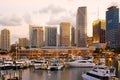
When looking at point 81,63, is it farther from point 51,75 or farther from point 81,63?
point 51,75

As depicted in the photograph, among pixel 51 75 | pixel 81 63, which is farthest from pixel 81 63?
pixel 51 75

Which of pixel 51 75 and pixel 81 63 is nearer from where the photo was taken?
pixel 51 75

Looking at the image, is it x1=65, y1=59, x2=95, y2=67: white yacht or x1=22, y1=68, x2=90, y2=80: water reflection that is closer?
x1=22, y1=68, x2=90, y2=80: water reflection

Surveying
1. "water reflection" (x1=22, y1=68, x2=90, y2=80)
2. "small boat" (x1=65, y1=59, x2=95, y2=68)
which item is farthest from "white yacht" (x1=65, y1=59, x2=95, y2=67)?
"water reflection" (x1=22, y1=68, x2=90, y2=80)

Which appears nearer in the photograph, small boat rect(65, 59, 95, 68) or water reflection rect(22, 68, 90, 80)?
water reflection rect(22, 68, 90, 80)

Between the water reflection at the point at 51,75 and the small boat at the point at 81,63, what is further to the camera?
the small boat at the point at 81,63

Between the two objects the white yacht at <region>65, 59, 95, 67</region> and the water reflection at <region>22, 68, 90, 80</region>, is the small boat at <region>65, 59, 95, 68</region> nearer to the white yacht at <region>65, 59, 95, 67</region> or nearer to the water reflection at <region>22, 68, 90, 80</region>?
the white yacht at <region>65, 59, 95, 67</region>

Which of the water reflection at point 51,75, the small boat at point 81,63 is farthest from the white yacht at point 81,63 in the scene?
the water reflection at point 51,75

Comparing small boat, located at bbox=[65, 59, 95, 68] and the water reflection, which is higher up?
small boat, located at bbox=[65, 59, 95, 68]

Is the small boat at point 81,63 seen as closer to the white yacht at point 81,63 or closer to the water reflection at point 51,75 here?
the white yacht at point 81,63

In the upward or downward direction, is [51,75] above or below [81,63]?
below

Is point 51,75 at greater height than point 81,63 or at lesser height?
lesser

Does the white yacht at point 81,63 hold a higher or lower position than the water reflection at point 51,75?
higher

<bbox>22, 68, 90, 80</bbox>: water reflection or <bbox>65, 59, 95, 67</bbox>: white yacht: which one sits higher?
<bbox>65, 59, 95, 67</bbox>: white yacht
